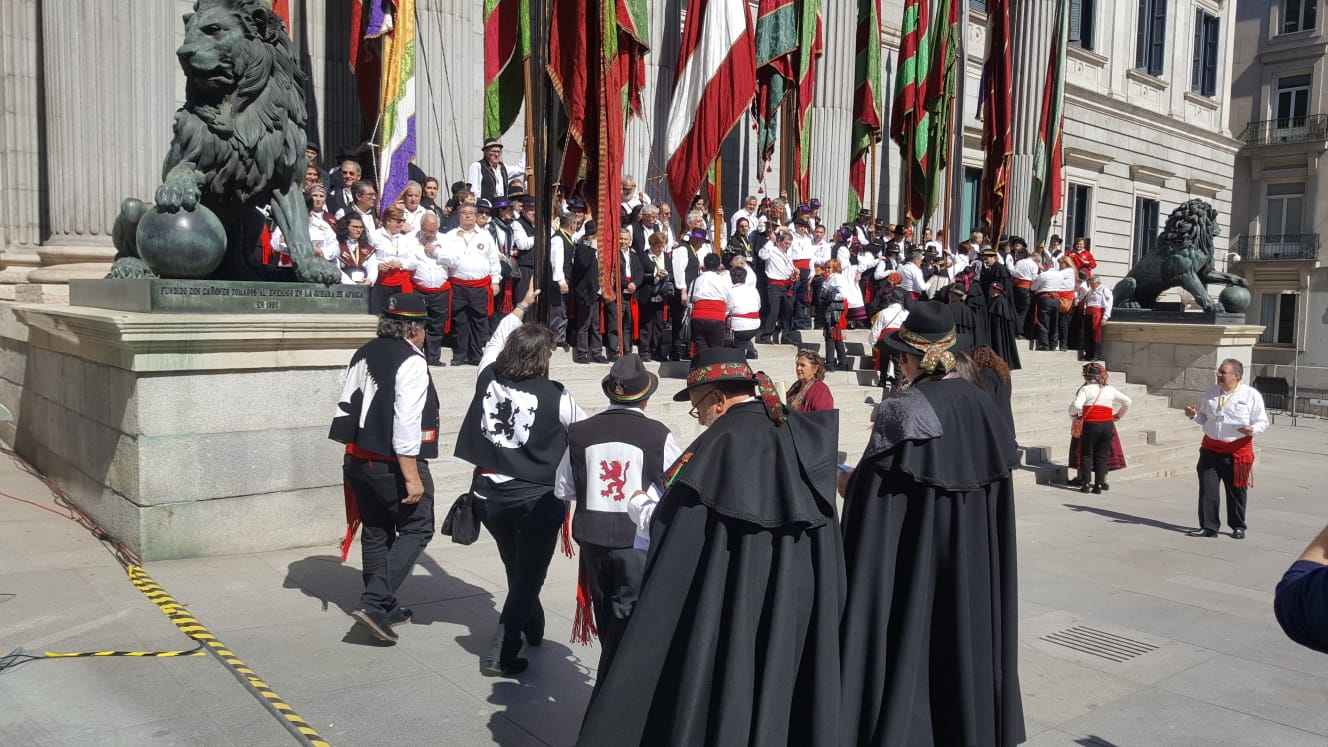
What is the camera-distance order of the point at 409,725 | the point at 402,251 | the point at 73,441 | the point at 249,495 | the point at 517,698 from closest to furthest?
the point at 409,725, the point at 517,698, the point at 249,495, the point at 73,441, the point at 402,251

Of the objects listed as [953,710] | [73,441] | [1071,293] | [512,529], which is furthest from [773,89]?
[953,710]

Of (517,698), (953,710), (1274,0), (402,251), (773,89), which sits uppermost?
(1274,0)

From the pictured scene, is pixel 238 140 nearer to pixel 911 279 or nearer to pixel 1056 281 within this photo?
pixel 911 279

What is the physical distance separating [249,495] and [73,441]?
79.6 inches

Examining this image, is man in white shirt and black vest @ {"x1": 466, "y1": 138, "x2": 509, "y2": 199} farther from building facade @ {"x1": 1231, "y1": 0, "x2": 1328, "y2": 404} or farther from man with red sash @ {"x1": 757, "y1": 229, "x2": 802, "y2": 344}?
building facade @ {"x1": 1231, "y1": 0, "x2": 1328, "y2": 404}

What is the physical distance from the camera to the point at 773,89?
17203mm

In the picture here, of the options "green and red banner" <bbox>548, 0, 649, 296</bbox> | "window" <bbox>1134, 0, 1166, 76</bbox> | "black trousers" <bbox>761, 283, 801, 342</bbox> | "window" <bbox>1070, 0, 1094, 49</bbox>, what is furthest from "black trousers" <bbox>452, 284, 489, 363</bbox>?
"window" <bbox>1134, 0, 1166, 76</bbox>

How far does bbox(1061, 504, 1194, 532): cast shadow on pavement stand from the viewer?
10.2m

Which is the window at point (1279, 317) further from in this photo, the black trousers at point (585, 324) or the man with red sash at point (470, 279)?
the man with red sash at point (470, 279)

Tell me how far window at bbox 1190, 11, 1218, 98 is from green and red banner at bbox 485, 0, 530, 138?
1277 inches

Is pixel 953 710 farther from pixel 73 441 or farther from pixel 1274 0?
pixel 1274 0

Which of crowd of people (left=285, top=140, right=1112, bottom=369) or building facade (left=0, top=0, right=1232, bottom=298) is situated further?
crowd of people (left=285, top=140, right=1112, bottom=369)

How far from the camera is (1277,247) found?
43.7 m

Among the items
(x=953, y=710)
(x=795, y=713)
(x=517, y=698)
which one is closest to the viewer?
(x=795, y=713)
